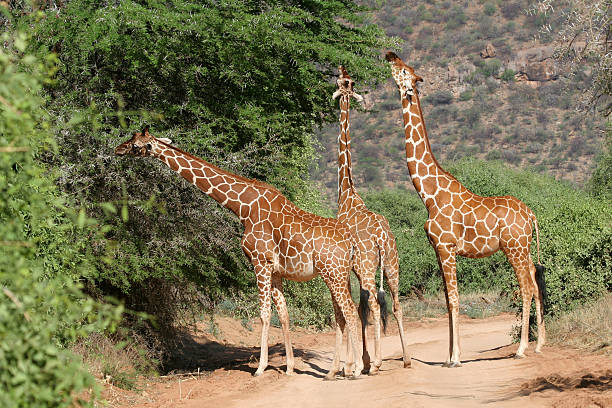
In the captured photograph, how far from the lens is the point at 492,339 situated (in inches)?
622

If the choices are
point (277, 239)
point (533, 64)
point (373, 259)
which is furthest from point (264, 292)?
point (533, 64)

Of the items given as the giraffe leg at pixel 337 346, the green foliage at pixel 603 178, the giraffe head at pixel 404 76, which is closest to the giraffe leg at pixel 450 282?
the giraffe leg at pixel 337 346

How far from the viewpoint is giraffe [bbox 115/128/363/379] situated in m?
11.0

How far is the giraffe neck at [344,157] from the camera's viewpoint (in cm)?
1271

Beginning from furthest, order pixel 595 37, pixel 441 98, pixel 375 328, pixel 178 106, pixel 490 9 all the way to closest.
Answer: pixel 490 9
pixel 441 98
pixel 178 106
pixel 375 328
pixel 595 37

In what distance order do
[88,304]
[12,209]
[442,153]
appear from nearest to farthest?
1. [88,304]
2. [12,209]
3. [442,153]

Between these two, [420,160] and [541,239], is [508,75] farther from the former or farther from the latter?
[420,160]

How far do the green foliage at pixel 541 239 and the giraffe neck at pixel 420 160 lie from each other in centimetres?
315

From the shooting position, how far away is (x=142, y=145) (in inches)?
435

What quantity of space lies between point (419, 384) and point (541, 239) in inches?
244

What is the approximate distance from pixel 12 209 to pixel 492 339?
12.8m

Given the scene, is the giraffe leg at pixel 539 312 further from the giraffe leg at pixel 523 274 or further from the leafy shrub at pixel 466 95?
the leafy shrub at pixel 466 95

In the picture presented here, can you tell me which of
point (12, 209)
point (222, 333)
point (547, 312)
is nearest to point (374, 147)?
point (222, 333)

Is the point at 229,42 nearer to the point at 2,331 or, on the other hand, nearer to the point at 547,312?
the point at 547,312
